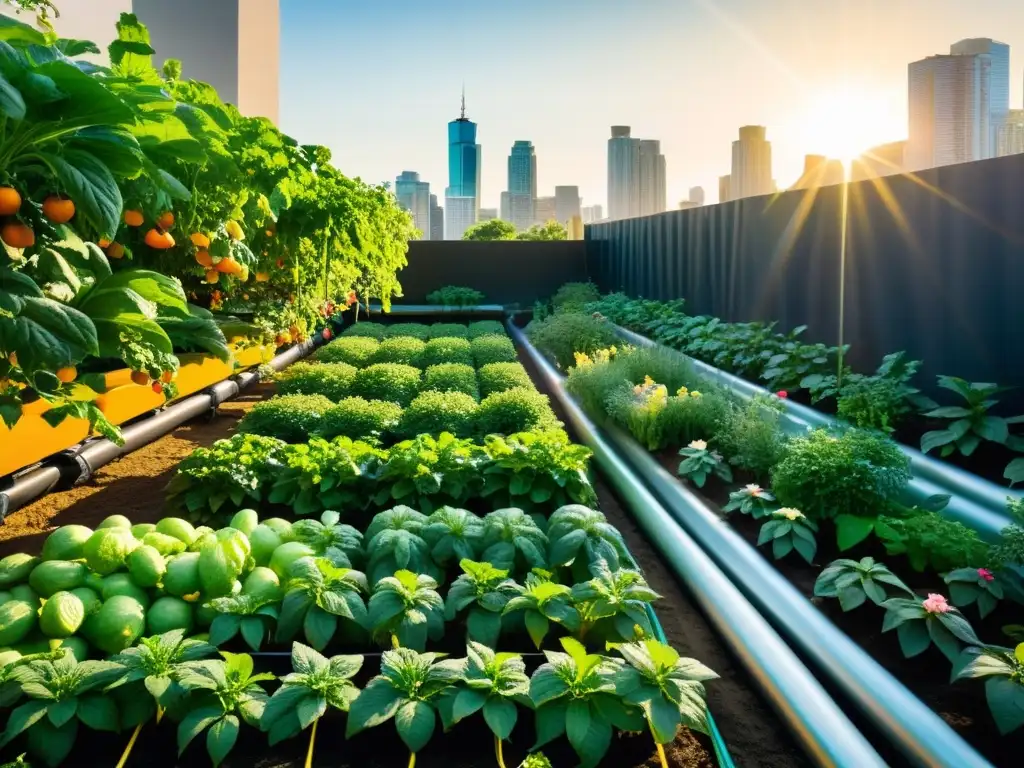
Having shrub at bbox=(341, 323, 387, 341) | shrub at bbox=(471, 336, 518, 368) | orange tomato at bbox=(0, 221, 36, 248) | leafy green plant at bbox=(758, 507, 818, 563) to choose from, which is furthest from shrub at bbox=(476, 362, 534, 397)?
orange tomato at bbox=(0, 221, 36, 248)

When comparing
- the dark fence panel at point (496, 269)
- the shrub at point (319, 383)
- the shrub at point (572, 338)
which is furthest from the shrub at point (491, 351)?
the dark fence panel at point (496, 269)

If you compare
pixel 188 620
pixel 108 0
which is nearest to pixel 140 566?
pixel 188 620

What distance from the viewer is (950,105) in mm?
14023

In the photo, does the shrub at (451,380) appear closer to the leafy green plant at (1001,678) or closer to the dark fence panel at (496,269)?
the leafy green plant at (1001,678)

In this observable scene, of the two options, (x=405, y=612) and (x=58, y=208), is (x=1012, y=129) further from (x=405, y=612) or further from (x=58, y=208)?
(x=58, y=208)

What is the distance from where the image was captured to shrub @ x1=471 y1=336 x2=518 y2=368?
910cm

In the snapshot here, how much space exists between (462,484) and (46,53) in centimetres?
244

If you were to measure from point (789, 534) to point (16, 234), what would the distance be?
2.95m

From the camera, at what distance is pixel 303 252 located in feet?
22.9

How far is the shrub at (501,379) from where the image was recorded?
277 inches

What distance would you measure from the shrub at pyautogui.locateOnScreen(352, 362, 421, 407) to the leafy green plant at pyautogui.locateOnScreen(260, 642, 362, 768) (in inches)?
172

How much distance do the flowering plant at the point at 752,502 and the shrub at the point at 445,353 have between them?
4.84 meters

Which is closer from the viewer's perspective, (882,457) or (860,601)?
(860,601)

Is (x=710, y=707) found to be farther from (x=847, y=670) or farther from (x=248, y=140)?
(x=248, y=140)
